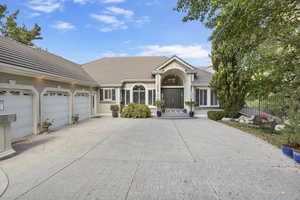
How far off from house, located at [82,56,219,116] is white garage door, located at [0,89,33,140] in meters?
7.18

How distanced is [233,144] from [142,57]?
15.3 meters

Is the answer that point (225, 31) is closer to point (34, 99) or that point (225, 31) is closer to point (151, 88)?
point (151, 88)

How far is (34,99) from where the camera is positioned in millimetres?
6668

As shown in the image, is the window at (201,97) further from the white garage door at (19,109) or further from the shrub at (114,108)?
the white garage door at (19,109)

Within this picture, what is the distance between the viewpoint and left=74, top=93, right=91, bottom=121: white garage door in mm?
10188

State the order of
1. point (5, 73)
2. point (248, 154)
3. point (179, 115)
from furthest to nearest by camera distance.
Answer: point (179, 115) → point (5, 73) → point (248, 154)

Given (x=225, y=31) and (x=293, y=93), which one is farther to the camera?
(x=225, y=31)

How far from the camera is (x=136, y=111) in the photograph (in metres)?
12.1

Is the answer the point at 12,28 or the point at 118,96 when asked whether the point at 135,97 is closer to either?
the point at 118,96

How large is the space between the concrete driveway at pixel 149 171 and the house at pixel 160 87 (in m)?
7.95

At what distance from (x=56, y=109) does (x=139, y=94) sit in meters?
7.27

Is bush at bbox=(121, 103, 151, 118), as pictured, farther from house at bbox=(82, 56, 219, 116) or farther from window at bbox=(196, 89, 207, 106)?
window at bbox=(196, 89, 207, 106)

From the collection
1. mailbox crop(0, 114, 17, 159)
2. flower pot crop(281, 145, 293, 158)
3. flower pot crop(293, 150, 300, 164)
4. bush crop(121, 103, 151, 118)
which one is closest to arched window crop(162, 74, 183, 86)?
bush crop(121, 103, 151, 118)

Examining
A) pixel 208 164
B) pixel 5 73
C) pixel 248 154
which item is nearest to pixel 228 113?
pixel 248 154
